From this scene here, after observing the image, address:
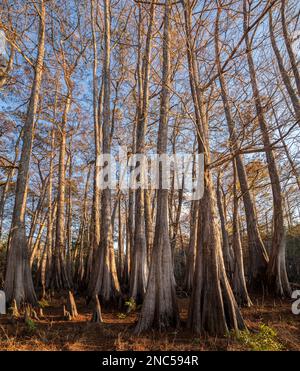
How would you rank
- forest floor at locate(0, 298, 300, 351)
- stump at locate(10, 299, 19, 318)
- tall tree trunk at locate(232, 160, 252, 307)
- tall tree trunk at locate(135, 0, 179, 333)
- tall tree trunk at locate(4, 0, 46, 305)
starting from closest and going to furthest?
forest floor at locate(0, 298, 300, 351)
tall tree trunk at locate(135, 0, 179, 333)
stump at locate(10, 299, 19, 318)
tall tree trunk at locate(4, 0, 46, 305)
tall tree trunk at locate(232, 160, 252, 307)

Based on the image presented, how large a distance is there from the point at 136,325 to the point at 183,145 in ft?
39.5

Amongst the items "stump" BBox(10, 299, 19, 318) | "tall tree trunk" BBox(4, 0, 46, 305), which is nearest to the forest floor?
"stump" BBox(10, 299, 19, 318)

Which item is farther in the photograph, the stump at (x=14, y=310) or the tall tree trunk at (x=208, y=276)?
the stump at (x=14, y=310)

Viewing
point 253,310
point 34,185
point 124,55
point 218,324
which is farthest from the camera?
point 34,185

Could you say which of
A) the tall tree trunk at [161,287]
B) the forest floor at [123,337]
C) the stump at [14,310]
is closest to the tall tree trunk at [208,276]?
the forest floor at [123,337]

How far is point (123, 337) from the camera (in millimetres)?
4371

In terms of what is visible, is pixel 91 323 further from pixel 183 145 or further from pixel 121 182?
pixel 183 145

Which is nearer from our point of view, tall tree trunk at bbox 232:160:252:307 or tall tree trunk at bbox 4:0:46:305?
tall tree trunk at bbox 4:0:46:305

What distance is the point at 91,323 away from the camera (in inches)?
208

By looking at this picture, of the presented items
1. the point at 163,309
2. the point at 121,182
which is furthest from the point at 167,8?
the point at 121,182

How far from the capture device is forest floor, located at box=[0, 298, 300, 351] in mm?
3861

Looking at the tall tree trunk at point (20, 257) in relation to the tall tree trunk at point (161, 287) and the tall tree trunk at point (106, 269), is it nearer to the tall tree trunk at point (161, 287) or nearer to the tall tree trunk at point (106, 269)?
the tall tree trunk at point (106, 269)

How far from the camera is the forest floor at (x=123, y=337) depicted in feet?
12.7

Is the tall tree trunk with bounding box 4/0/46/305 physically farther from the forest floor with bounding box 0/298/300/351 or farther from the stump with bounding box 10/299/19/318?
the forest floor with bounding box 0/298/300/351
